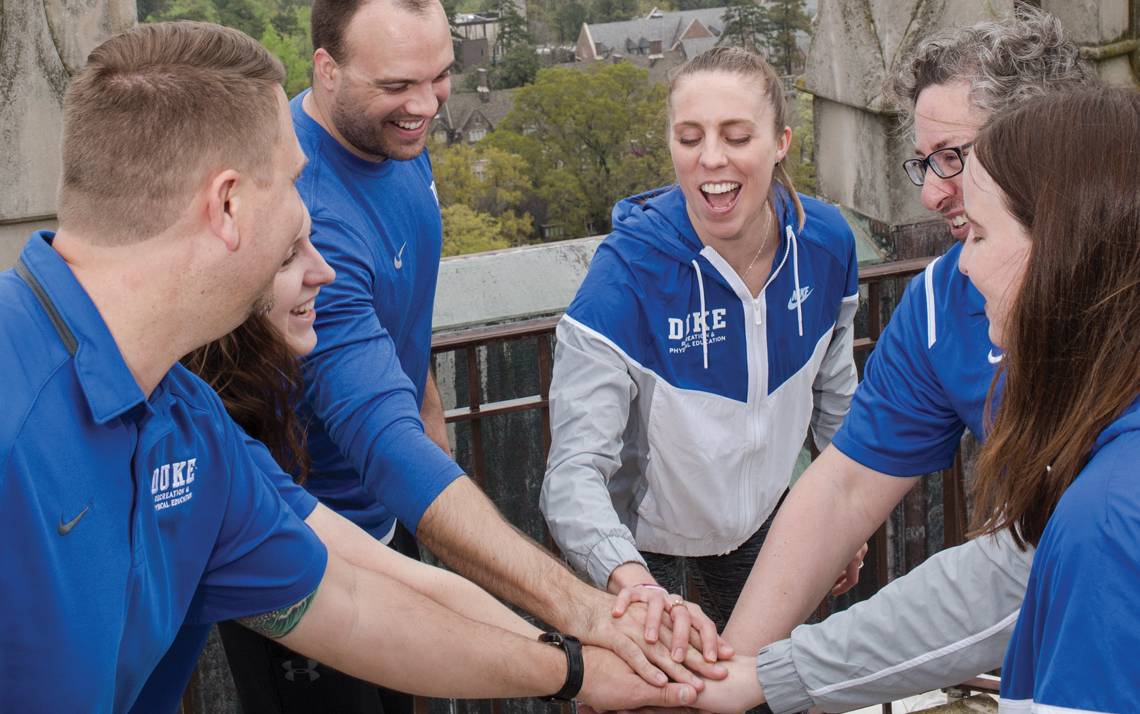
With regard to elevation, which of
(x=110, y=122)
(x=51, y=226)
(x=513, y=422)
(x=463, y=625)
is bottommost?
(x=513, y=422)

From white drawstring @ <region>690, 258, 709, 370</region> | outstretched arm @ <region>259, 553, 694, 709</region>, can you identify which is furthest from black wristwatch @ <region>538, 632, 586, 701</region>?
white drawstring @ <region>690, 258, 709, 370</region>

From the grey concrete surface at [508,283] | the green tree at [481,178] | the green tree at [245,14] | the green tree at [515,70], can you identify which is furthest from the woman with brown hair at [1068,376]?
the green tree at [515,70]

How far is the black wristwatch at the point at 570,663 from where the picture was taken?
268cm

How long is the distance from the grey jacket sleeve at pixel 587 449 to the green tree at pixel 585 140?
54268mm

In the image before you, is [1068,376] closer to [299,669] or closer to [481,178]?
[299,669]

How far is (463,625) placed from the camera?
254 centimetres

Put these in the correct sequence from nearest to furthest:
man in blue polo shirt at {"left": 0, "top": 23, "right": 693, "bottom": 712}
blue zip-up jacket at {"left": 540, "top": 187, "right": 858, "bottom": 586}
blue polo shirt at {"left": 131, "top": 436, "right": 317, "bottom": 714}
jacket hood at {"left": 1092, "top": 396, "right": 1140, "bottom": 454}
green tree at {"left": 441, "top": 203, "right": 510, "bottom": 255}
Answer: jacket hood at {"left": 1092, "top": 396, "right": 1140, "bottom": 454}, man in blue polo shirt at {"left": 0, "top": 23, "right": 693, "bottom": 712}, blue polo shirt at {"left": 131, "top": 436, "right": 317, "bottom": 714}, blue zip-up jacket at {"left": 540, "top": 187, "right": 858, "bottom": 586}, green tree at {"left": 441, "top": 203, "right": 510, "bottom": 255}

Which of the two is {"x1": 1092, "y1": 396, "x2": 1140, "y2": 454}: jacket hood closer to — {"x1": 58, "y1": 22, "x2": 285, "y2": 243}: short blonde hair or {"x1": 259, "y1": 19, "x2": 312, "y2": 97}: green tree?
{"x1": 58, "y1": 22, "x2": 285, "y2": 243}: short blonde hair

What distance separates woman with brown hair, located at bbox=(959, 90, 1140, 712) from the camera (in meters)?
1.47

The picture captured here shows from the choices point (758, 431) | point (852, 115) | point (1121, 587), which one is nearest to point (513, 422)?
point (758, 431)

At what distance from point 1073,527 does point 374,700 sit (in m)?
1.90

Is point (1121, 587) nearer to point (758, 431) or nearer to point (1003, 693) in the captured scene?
point (1003, 693)

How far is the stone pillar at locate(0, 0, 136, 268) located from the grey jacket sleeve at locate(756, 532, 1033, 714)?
3.48m

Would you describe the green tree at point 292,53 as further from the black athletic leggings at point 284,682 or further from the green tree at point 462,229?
the black athletic leggings at point 284,682
